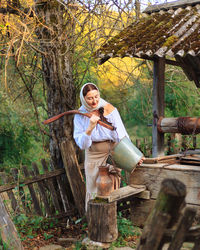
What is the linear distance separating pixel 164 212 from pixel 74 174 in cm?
355

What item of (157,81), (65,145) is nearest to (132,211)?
(65,145)

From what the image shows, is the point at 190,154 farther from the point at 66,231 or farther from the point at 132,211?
the point at 66,231

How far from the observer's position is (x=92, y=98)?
377 cm

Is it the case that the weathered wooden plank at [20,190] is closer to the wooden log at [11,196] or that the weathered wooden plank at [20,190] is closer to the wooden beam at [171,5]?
the wooden log at [11,196]

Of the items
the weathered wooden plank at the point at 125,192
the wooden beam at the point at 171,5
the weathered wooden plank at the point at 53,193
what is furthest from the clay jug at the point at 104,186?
the wooden beam at the point at 171,5

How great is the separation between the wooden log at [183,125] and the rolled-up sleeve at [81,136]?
98 centimetres

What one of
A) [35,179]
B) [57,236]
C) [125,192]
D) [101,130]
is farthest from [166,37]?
[57,236]

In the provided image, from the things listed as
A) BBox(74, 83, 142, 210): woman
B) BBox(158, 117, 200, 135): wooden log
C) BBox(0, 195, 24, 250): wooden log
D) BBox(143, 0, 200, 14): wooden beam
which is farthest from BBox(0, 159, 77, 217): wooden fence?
BBox(143, 0, 200, 14): wooden beam

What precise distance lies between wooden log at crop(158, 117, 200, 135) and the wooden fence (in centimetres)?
187

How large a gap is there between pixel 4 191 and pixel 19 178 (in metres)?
0.29

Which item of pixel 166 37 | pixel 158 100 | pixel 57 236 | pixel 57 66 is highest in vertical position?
pixel 166 37

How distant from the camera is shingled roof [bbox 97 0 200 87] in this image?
402 cm

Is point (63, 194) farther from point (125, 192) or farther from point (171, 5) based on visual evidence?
point (171, 5)

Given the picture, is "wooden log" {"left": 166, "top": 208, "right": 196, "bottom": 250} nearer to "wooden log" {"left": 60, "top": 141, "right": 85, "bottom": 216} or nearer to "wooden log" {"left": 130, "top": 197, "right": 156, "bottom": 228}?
"wooden log" {"left": 130, "top": 197, "right": 156, "bottom": 228}
